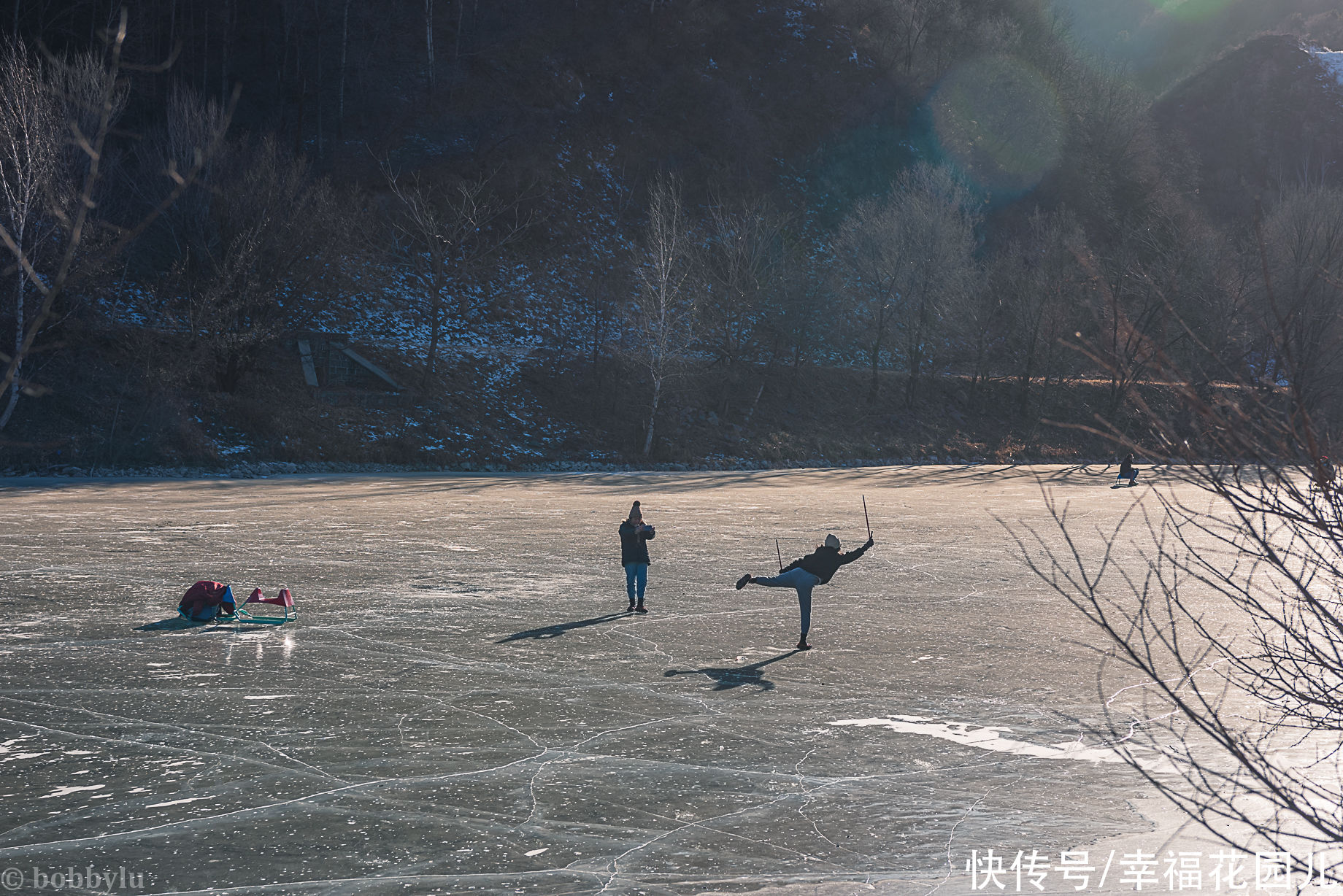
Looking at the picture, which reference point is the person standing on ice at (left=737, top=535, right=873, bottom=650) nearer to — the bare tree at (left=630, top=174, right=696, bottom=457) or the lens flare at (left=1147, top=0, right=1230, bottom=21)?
the bare tree at (left=630, top=174, right=696, bottom=457)

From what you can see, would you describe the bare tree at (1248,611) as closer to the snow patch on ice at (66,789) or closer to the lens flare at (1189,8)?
the snow patch on ice at (66,789)

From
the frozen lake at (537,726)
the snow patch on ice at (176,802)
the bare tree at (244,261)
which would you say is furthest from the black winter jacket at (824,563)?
the bare tree at (244,261)

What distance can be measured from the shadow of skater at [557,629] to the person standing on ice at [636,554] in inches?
12.6

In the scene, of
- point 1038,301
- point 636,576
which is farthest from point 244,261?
point 1038,301

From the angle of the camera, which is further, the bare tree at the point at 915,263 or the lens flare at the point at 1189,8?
the lens flare at the point at 1189,8

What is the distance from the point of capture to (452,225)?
4919 cm

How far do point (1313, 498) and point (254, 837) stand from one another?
238 inches

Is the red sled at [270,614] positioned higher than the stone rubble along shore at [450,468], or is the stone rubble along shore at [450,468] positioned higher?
the stone rubble along shore at [450,468]

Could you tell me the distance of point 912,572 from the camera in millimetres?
16875

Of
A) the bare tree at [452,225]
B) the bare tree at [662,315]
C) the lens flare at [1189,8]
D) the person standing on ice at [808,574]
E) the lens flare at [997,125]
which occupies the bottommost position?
the person standing on ice at [808,574]

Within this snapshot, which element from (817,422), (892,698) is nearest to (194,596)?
(892,698)

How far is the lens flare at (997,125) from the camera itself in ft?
259

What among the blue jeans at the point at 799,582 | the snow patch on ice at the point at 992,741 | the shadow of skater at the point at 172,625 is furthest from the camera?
the shadow of skater at the point at 172,625

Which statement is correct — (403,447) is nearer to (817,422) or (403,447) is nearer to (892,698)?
(817,422)
